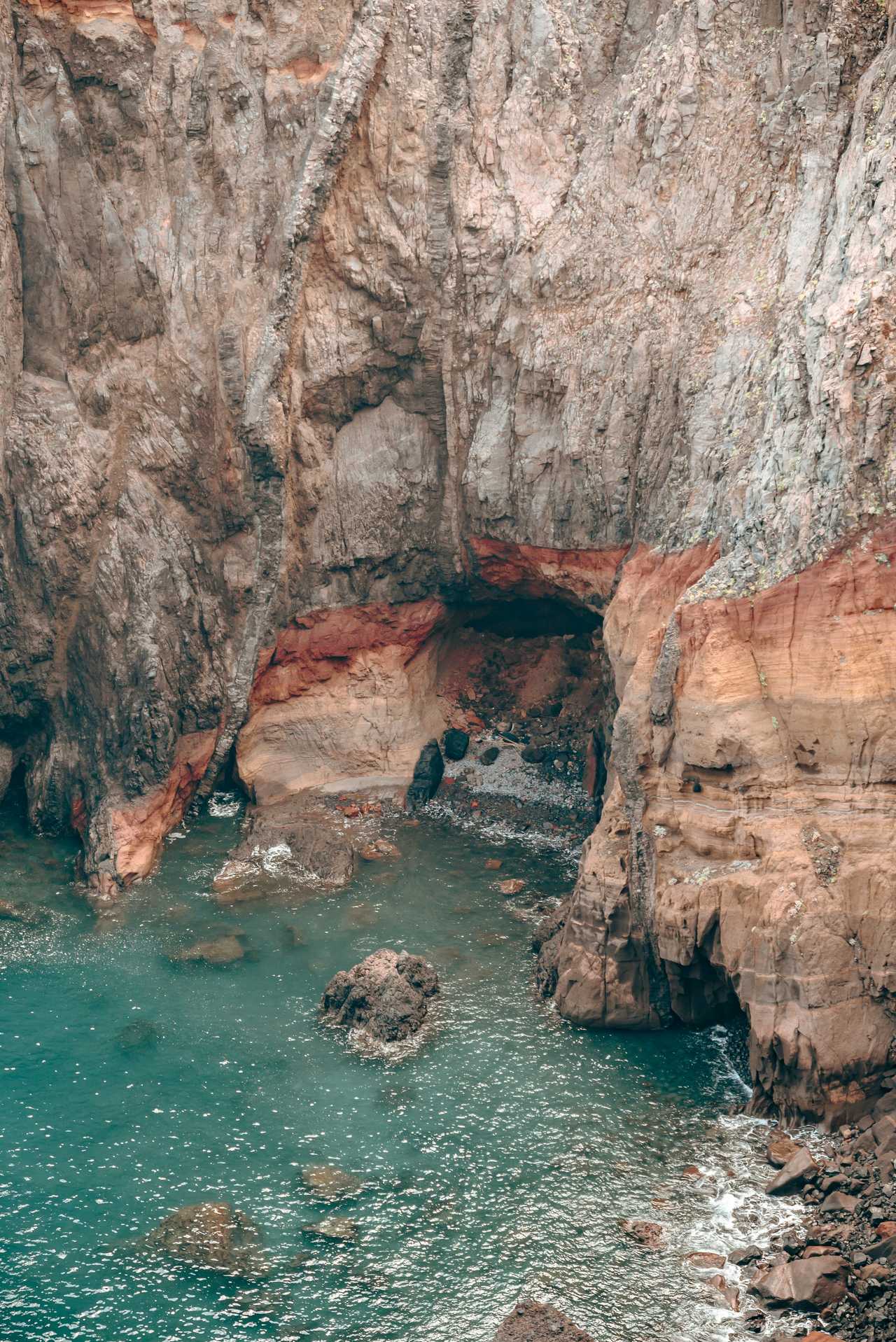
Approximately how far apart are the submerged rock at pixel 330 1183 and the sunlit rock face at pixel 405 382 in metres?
7.33

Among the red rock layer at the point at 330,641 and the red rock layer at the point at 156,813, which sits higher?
the red rock layer at the point at 330,641

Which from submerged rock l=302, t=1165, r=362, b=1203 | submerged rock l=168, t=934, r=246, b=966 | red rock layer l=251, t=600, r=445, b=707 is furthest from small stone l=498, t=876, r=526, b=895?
submerged rock l=302, t=1165, r=362, b=1203

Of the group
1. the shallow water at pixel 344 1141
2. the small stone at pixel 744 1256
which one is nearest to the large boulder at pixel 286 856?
the shallow water at pixel 344 1141

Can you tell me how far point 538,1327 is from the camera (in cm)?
2211

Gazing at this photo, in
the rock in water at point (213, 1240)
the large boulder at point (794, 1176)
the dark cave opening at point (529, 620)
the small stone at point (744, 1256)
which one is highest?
the dark cave opening at point (529, 620)

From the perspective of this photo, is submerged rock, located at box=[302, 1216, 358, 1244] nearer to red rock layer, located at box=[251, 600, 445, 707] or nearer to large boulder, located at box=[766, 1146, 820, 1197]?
large boulder, located at box=[766, 1146, 820, 1197]

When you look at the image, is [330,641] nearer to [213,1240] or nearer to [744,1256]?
[213,1240]

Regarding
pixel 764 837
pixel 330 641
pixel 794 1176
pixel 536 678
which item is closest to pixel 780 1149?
pixel 794 1176

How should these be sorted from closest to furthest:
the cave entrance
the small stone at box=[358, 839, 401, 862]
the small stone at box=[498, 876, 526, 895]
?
the small stone at box=[498, 876, 526, 895], the small stone at box=[358, 839, 401, 862], the cave entrance

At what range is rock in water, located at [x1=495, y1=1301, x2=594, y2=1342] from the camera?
21.9 m

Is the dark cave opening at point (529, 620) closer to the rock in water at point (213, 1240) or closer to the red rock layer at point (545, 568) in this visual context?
the red rock layer at point (545, 568)

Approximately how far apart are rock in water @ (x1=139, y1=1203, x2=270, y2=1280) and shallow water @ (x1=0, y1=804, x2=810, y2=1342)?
28 centimetres

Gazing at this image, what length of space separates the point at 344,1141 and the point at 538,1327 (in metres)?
6.35

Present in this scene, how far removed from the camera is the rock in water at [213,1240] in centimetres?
2383
